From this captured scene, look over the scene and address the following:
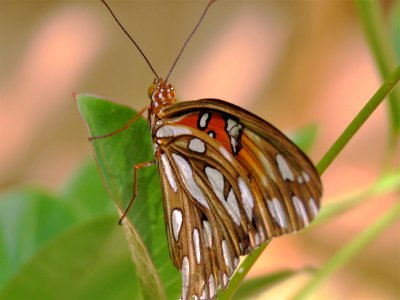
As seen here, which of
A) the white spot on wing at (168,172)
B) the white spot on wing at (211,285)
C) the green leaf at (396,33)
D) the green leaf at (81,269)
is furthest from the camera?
the green leaf at (396,33)

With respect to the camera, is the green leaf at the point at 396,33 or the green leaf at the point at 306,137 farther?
the green leaf at the point at 396,33

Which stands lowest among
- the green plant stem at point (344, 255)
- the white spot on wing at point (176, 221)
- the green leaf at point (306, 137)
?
the green plant stem at point (344, 255)

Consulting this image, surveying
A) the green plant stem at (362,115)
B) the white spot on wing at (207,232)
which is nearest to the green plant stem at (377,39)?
the white spot on wing at (207,232)

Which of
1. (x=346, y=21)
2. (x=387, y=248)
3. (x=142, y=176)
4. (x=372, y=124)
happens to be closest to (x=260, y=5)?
(x=346, y=21)

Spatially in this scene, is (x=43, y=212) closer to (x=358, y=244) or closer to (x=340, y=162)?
(x=358, y=244)

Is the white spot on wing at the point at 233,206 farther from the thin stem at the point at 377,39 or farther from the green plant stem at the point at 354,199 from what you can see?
the thin stem at the point at 377,39

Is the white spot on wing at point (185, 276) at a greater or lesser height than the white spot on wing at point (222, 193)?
lesser

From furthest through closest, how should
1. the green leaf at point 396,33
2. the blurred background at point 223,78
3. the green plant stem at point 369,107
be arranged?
the blurred background at point 223,78 → the green leaf at point 396,33 → the green plant stem at point 369,107
